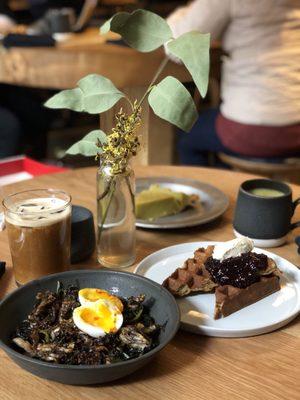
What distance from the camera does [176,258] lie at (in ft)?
3.47

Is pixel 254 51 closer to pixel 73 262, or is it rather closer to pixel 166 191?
pixel 166 191

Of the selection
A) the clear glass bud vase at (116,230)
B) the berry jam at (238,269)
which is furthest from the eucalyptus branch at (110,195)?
the berry jam at (238,269)

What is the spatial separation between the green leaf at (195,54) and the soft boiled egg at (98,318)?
13.3 inches

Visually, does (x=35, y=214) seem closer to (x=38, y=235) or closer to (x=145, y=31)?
(x=38, y=235)

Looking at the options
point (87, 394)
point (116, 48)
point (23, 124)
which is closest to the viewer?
point (87, 394)

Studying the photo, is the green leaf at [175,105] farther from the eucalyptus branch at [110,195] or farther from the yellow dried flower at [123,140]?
the eucalyptus branch at [110,195]

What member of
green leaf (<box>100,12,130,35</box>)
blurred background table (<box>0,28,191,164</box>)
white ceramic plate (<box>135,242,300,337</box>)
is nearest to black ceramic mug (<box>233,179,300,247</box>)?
white ceramic plate (<box>135,242,300,337</box>)

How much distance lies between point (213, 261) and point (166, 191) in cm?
40

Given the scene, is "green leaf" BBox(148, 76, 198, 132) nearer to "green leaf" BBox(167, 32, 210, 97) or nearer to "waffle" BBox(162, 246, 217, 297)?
"green leaf" BBox(167, 32, 210, 97)

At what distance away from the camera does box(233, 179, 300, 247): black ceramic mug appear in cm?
108

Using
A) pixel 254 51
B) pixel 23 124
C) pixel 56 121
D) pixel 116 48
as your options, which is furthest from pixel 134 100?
pixel 56 121

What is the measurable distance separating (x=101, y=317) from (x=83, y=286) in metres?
0.12

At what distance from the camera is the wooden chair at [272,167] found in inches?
82.3

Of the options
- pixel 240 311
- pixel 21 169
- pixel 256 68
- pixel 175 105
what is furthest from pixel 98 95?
pixel 256 68
